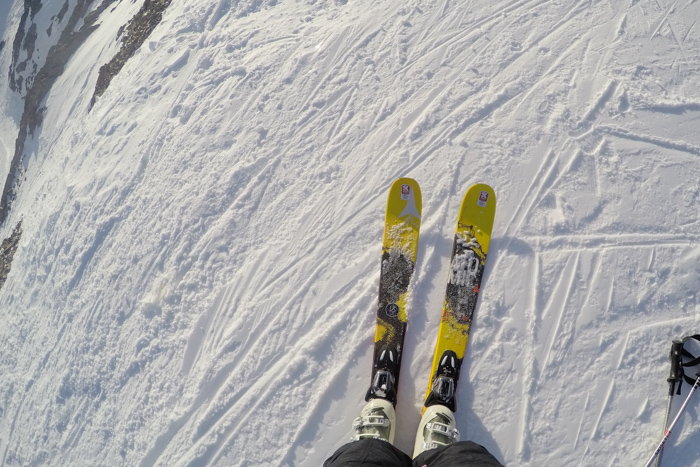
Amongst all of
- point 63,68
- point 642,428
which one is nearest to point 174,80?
point 642,428

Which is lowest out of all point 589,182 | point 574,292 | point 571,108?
point 574,292

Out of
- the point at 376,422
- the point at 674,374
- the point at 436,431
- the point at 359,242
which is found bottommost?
the point at 674,374

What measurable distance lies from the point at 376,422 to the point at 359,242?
143 centimetres

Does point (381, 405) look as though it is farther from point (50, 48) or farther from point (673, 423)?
point (50, 48)

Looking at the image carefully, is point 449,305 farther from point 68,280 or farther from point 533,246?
point 68,280

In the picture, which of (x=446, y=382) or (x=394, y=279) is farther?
(x=394, y=279)

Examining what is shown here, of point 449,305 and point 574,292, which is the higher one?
point 449,305

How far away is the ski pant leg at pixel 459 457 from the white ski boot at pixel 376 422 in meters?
0.34

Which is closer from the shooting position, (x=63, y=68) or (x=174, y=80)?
(x=174, y=80)

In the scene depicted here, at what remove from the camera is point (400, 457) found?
2500mm

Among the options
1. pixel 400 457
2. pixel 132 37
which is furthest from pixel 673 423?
pixel 132 37

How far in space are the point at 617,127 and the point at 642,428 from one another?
2.46m

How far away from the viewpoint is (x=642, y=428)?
9.29 feet

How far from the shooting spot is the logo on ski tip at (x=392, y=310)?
3174 mm
